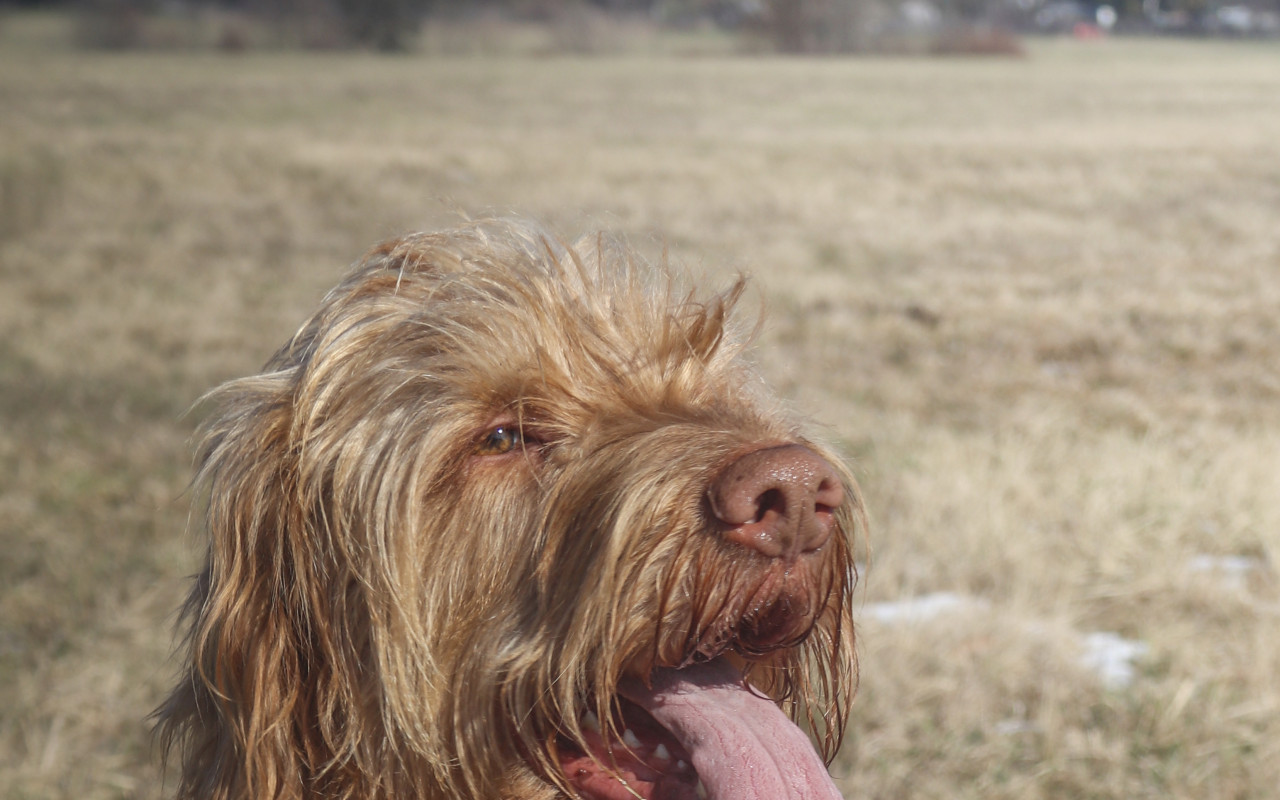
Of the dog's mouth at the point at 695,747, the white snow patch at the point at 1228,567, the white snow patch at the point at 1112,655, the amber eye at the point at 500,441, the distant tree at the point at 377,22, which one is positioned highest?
the distant tree at the point at 377,22

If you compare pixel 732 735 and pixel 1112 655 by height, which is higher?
pixel 732 735

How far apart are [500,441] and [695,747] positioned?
0.59 meters

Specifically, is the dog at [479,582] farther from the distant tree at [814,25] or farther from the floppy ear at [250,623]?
the distant tree at [814,25]

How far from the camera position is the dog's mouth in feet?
6.28

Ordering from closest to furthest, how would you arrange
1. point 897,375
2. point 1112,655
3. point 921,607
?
point 1112,655, point 921,607, point 897,375

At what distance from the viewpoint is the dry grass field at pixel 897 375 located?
365cm

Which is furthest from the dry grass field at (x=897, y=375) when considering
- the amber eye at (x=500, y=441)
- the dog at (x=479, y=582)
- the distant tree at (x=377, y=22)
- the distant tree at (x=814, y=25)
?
the distant tree at (x=814, y=25)

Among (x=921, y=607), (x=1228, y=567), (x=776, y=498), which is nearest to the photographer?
(x=776, y=498)

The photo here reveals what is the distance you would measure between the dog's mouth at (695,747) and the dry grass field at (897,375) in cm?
74

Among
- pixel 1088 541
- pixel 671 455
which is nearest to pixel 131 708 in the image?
pixel 671 455

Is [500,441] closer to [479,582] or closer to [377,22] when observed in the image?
[479,582]

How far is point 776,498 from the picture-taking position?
1.77m

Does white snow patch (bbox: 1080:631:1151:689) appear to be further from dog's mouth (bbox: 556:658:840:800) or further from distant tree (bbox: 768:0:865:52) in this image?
distant tree (bbox: 768:0:865:52)

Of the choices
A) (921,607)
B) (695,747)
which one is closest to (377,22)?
(921,607)
